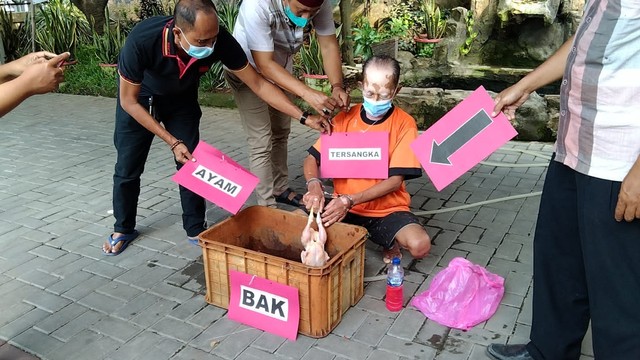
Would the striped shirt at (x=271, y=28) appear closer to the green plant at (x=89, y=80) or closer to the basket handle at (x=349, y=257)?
the basket handle at (x=349, y=257)

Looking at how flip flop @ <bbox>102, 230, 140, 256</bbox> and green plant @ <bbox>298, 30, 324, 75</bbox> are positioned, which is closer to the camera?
flip flop @ <bbox>102, 230, 140, 256</bbox>

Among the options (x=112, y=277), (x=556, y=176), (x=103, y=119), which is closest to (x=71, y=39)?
(x=103, y=119)

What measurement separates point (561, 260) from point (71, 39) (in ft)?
33.9

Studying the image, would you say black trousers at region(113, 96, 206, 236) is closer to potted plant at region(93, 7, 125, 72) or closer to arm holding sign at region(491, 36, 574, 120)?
arm holding sign at region(491, 36, 574, 120)

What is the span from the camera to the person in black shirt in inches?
110

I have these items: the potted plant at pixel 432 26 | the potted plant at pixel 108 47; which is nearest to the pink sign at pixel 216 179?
the potted plant at pixel 432 26

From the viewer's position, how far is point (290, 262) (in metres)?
2.46

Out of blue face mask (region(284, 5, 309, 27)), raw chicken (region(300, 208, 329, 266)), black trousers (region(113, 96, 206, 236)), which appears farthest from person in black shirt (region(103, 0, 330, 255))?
raw chicken (region(300, 208, 329, 266))

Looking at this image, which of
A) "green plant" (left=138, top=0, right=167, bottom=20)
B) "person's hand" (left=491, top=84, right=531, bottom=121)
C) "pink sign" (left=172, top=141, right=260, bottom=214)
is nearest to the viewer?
"person's hand" (left=491, top=84, right=531, bottom=121)

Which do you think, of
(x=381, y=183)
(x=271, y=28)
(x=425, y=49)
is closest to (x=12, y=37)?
(x=425, y=49)

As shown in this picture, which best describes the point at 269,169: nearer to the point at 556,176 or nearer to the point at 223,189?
the point at 223,189

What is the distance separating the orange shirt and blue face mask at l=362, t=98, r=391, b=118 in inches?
3.0

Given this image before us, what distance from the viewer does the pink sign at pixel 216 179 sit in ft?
9.31

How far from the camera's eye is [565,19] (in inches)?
286
